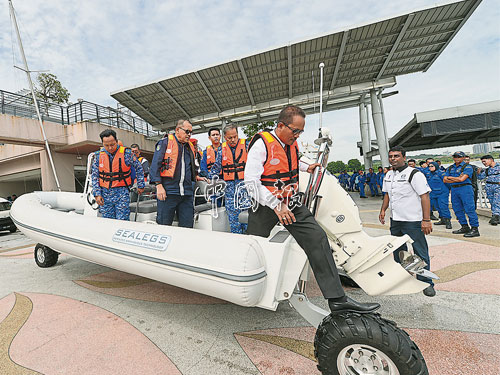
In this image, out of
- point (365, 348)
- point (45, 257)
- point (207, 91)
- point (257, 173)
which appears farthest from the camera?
point (207, 91)

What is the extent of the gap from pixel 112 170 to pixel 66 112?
11.7 m

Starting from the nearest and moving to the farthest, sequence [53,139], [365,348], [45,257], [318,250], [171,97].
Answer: [365,348]
[318,250]
[45,257]
[53,139]
[171,97]

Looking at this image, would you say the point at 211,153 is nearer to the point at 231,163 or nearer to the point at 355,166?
the point at 231,163

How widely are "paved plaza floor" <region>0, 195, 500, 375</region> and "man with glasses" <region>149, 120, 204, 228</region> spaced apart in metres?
0.92

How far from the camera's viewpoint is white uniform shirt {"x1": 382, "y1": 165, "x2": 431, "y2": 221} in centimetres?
272

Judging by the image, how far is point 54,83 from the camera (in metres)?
16.9

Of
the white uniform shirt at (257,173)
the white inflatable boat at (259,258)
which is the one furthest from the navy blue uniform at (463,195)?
the white uniform shirt at (257,173)

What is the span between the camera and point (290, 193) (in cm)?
179

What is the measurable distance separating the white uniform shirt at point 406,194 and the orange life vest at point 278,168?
1637 millimetres

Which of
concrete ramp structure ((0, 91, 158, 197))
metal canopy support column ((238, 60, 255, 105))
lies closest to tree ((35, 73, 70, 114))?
concrete ramp structure ((0, 91, 158, 197))

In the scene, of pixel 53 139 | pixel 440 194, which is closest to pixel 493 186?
pixel 440 194

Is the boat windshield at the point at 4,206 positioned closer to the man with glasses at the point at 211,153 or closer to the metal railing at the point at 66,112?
the metal railing at the point at 66,112

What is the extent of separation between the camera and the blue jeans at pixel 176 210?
2.95 m

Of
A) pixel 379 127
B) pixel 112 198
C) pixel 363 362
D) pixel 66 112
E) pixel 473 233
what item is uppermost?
pixel 66 112
